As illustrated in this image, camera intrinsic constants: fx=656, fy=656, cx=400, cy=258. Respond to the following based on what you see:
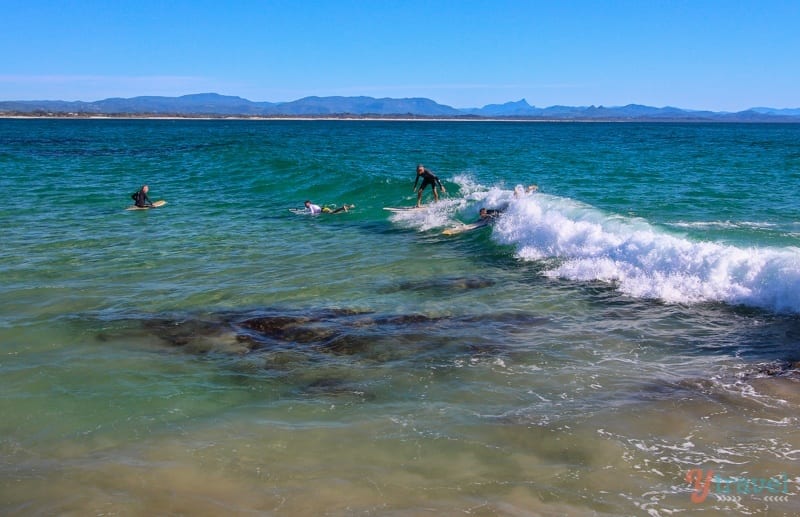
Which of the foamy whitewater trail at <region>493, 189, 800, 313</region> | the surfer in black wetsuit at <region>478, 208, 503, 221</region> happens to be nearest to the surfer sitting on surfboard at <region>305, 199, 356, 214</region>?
the surfer in black wetsuit at <region>478, 208, 503, 221</region>

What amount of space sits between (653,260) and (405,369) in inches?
268

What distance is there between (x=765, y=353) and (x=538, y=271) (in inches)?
210

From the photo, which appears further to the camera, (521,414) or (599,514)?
(521,414)

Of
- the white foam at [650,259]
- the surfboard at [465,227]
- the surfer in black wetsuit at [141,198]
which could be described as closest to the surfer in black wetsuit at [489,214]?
the surfboard at [465,227]

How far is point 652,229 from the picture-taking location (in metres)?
15.1

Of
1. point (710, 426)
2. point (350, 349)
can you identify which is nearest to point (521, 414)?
point (710, 426)

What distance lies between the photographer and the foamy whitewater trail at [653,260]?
10633 millimetres

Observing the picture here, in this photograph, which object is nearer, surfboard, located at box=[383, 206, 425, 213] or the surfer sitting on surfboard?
the surfer sitting on surfboard

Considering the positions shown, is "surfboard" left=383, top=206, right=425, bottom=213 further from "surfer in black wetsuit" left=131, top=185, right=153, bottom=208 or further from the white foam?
"surfer in black wetsuit" left=131, top=185, right=153, bottom=208

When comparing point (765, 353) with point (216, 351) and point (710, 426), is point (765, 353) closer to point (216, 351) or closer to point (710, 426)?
point (710, 426)

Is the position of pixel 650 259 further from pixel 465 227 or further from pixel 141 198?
pixel 141 198

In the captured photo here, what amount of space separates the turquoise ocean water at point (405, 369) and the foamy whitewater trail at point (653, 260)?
6cm

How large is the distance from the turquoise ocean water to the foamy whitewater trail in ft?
0.20

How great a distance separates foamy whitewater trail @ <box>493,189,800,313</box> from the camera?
10633 mm
